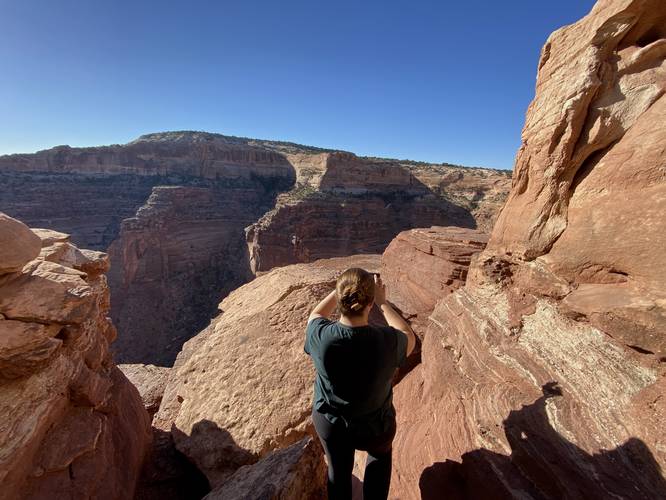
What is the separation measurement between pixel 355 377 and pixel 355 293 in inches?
22.8

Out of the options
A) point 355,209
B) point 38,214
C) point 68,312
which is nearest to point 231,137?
point 38,214

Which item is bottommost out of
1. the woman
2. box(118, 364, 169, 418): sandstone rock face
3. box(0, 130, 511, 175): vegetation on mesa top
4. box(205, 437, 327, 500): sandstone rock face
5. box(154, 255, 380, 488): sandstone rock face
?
box(118, 364, 169, 418): sandstone rock face

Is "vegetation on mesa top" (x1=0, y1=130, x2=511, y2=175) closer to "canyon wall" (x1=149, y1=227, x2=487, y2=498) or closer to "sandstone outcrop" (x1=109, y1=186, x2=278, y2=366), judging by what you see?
"sandstone outcrop" (x1=109, y1=186, x2=278, y2=366)

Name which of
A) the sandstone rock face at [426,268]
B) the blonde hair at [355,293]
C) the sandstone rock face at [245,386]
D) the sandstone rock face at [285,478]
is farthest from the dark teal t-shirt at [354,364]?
the sandstone rock face at [426,268]

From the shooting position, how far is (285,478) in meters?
2.59

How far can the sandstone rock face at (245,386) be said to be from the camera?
160 inches

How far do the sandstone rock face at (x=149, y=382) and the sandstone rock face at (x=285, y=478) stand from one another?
404 centimetres

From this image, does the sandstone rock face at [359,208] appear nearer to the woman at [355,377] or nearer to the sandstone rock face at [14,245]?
the sandstone rock face at [14,245]

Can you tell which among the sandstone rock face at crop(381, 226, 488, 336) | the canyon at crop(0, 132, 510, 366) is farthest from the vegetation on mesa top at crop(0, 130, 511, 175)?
the sandstone rock face at crop(381, 226, 488, 336)

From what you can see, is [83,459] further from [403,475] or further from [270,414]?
[403,475]

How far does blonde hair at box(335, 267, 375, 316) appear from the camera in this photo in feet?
6.96

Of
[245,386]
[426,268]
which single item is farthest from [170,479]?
[426,268]

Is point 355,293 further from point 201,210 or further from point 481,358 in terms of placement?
point 201,210

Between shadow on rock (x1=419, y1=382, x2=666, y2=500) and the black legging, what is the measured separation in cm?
101
